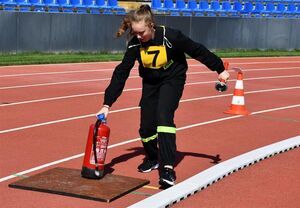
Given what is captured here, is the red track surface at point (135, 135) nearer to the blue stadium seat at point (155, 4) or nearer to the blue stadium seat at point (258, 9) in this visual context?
the blue stadium seat at point (155, 4)

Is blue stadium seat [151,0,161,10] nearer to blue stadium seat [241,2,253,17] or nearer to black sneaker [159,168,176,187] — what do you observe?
blue stadium seat [241,2,253,17]

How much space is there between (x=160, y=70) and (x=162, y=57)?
184 mm

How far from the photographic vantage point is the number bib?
23.0 ft

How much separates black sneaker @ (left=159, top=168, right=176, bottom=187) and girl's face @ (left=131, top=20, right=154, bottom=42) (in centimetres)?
132

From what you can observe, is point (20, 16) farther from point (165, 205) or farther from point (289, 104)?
point (165, 205)

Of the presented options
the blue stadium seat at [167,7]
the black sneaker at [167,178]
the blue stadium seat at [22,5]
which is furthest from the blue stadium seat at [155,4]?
the black sneaker at [167,178]

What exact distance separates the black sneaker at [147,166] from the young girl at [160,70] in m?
0.45

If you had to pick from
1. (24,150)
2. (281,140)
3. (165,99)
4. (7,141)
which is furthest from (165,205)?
(281,140)

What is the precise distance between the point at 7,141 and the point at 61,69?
1109 centimetres

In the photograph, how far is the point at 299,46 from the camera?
34.7m

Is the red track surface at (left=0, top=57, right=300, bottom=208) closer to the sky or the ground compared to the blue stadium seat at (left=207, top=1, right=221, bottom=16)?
closer to the ground

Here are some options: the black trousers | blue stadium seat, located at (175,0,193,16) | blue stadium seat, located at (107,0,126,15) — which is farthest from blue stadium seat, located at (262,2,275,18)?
the black trousers

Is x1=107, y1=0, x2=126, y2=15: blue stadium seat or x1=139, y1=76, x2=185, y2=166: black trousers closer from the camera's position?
x1=139, y1=76, x2=185, y2=166: black trousers

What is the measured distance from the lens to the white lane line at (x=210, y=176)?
6148mm
